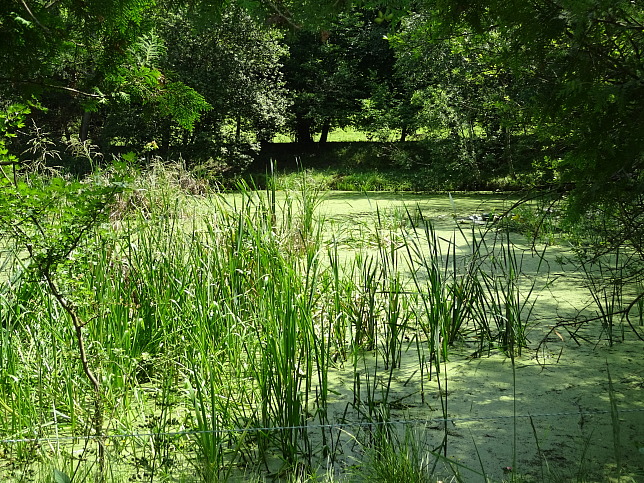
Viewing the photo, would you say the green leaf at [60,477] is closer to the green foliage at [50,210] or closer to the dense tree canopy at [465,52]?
the green foliage at [50,210]

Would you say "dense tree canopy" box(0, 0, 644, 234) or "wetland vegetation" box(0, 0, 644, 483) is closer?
"dense tree canopy" box(0, 0, 644, 234)

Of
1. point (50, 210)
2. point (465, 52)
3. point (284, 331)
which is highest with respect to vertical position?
point (465, 52)

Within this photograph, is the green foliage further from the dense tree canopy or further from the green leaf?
the green leaf

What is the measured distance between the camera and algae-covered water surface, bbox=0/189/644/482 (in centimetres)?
197

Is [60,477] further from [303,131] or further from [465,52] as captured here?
[303,131]

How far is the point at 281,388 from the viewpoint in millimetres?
2148

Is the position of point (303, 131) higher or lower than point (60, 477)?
higher

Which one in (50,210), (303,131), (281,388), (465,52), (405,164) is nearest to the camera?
(50,210)

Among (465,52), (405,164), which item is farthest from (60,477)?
(405,164)

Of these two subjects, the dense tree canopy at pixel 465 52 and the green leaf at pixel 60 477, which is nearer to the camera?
the green leaf at pixel 60 477

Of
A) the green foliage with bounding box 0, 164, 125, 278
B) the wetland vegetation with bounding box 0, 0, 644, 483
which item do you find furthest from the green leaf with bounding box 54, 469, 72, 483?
the green foliage with bounding box 0, 164, 125, 278

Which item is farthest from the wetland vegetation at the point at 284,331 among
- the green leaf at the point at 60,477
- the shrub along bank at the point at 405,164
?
the shrub along bank at the point at 405,164

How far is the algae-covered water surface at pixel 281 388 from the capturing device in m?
1.97

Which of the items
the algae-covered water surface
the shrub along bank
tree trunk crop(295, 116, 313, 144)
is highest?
tree trunk crop(295, 116, 313, 144)
